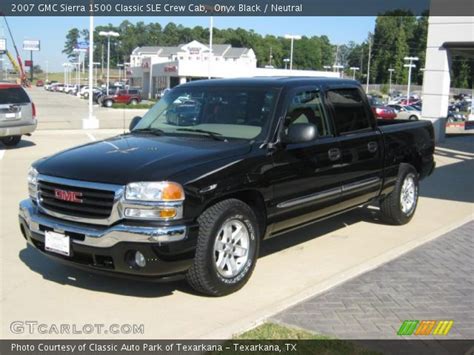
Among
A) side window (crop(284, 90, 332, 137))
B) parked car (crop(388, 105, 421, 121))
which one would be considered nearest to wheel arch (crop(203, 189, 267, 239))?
side window (crop(284, 90, 332, 137))

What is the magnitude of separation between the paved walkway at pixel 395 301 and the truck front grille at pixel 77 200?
1.59 metres

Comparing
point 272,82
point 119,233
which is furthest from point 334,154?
point 119,233

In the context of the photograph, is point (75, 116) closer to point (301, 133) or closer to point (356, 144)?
point (356, 144)

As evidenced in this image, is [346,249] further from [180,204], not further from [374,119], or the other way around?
[180,204]

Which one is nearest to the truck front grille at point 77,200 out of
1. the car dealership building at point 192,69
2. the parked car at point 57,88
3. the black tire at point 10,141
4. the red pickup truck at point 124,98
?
the black tire at point 10,141

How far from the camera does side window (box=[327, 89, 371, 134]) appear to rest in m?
6.30

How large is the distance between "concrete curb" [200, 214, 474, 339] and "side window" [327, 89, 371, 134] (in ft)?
4.81

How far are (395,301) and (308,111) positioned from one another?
7.09ft

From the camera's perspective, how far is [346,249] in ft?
21.3

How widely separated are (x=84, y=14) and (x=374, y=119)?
766 inches

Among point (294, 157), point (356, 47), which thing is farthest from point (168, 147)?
point (356, 47)

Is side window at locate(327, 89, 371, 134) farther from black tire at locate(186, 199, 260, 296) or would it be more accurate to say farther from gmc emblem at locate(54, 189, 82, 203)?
gmc emblem at locate(54, 189, 82, 203)

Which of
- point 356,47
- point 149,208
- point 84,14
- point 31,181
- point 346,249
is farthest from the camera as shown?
point 356,47

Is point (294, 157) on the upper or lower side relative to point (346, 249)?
upper
